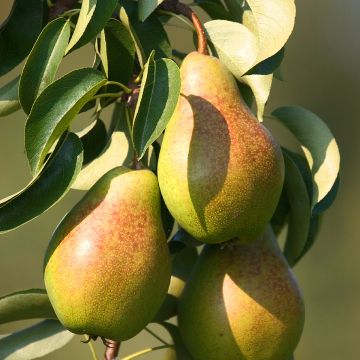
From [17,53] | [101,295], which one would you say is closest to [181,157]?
[101,295]

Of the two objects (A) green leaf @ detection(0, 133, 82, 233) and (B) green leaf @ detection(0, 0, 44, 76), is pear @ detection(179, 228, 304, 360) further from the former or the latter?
(B) green leaf @ detection(0, 0, 44, 76)

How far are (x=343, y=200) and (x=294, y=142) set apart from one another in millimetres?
279

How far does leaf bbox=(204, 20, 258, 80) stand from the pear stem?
0.03 metres

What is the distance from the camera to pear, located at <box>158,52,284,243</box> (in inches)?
44.5

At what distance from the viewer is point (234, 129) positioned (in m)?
1.17

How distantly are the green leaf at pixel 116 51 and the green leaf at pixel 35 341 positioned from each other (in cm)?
38

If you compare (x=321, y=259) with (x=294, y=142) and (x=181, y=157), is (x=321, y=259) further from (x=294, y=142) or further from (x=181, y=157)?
(x=181, y=157)

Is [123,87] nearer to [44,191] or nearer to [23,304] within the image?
[44,191]

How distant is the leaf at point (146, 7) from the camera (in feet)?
4.17

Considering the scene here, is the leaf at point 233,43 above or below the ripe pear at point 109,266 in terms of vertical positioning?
above

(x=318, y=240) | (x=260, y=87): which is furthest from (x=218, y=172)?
(x=318, y=240)

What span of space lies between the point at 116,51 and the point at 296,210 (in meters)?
0.35

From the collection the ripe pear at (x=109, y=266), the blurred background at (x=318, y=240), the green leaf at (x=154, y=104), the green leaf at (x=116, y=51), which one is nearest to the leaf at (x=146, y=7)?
the green leaf at (x=116, y=51)

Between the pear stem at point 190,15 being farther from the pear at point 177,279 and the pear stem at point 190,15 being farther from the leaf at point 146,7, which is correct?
the pear at point 177,279
